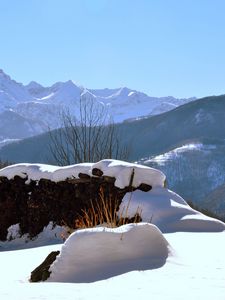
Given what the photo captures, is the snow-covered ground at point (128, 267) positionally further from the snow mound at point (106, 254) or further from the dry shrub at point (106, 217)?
the dry shrub at point (106, 217)

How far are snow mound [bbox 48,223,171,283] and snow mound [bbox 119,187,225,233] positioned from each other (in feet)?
9.86

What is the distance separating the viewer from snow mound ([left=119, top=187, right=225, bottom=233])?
9.52 meters

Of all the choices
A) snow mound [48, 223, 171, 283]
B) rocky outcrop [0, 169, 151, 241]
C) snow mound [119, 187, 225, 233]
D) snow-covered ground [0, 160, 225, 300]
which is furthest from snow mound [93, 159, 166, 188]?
snow mound [48, 223, 171, 283]

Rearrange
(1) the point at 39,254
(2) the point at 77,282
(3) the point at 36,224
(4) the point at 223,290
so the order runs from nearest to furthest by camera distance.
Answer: (4) the point at 223,290 < (2) the point at 77,282 < (1) the point at 39,254 < (3) the point at 36,224

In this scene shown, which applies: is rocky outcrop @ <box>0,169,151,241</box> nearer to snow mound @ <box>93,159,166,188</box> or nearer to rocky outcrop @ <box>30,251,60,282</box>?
snow mound @ <box>93,159,166,188</box>

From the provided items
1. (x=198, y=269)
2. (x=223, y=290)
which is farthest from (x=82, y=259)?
(x=223, y=290)

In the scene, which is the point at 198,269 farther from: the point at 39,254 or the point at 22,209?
the point at 22,209

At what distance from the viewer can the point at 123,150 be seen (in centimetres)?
2017

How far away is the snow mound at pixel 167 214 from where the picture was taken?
9516mm

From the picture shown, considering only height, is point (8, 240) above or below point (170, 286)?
below

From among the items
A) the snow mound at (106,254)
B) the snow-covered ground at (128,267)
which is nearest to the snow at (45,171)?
the snow-covered ground at (128,267)

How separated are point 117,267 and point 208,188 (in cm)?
18355

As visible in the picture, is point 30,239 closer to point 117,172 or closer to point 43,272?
point 117,172

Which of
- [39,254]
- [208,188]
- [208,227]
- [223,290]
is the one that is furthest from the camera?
[208,188]
